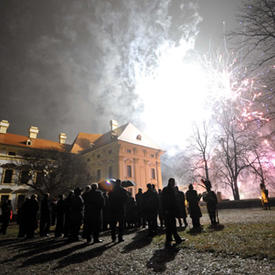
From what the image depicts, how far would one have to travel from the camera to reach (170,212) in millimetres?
5969

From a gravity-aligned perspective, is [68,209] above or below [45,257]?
above

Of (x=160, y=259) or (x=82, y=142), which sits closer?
(x=160, y=259)

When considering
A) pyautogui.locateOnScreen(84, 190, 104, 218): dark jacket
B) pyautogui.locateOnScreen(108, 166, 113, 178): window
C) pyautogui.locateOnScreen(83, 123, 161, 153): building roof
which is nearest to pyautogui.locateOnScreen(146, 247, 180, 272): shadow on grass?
pyautogui.locateOnScreen(84, 190, 104, 218): dark jacket

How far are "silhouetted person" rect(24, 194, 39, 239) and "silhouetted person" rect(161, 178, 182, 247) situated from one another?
7251mm

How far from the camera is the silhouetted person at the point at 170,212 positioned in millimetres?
5809

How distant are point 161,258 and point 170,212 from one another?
1.61 meters

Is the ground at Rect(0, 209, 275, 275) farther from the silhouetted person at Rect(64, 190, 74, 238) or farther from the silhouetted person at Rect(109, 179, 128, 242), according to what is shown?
the silhouetted person at Rect(64, 190, 74, 238)

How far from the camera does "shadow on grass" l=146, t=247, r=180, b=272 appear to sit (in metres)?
3.99

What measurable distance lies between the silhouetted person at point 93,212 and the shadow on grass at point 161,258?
111 inches

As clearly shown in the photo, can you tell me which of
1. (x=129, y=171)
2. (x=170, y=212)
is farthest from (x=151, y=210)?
(x=129, y=171)

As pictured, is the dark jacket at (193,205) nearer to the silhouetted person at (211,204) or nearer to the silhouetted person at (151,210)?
the silhouetted person at (211,204)

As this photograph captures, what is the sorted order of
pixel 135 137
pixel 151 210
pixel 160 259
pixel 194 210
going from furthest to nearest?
pixel 135 137
pixel 194 210
pixel 151 210
pixel 160 259

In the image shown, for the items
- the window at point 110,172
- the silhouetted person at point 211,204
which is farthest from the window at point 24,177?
the silhouetted person at point 211,204

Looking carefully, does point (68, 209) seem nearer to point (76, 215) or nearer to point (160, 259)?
point (76, 215)
